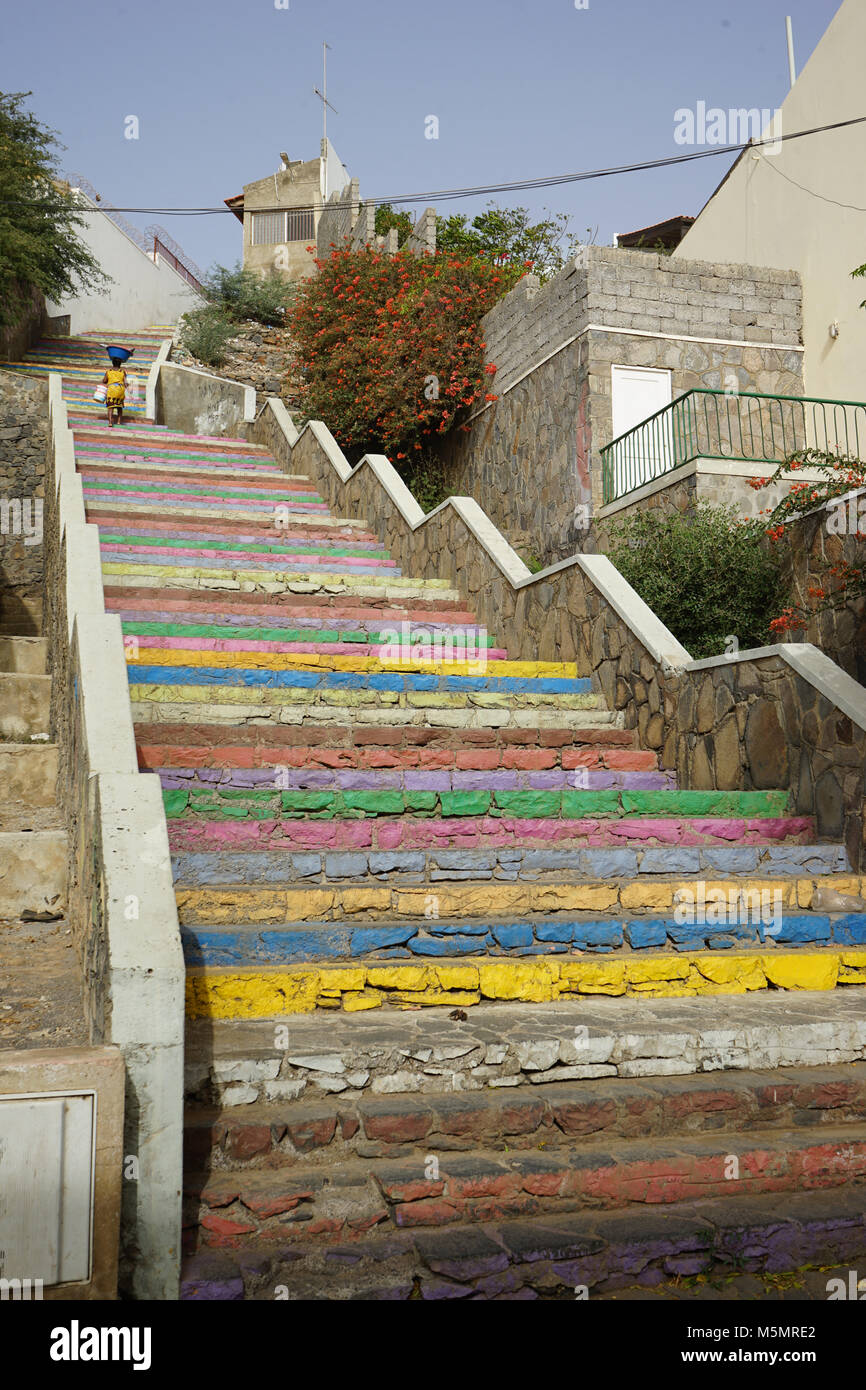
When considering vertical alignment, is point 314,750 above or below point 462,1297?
above

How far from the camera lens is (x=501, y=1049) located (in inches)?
137

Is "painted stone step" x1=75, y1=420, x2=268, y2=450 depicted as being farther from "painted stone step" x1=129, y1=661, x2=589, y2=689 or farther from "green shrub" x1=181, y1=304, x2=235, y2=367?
"green shrub" x1=181, y1=304, x2=235, y2=367

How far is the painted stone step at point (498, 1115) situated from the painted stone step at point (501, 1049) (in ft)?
0.04

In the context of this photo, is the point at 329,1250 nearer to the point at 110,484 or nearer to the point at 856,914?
the point at 856,914

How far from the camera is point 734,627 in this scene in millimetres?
9070

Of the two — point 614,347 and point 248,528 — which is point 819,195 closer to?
point 614,347

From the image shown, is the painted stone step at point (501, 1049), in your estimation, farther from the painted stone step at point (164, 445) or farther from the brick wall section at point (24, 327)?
the brick wall section at point (24, 327)

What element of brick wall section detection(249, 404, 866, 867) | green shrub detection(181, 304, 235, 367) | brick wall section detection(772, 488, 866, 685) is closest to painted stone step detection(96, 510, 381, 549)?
brick wall section detection(249, 404, 866, 867)

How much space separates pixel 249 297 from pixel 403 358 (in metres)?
11.3

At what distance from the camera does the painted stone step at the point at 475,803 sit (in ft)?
16.7

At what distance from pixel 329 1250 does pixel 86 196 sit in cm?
2850
